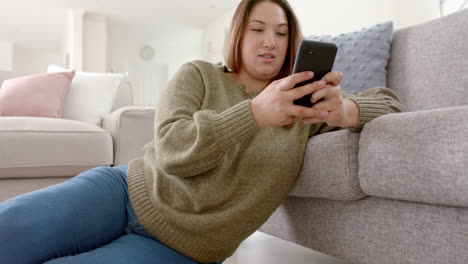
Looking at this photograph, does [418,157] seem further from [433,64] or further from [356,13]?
[356,13]

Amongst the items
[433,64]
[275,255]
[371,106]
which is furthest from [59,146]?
[433,64]

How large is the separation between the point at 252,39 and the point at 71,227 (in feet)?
2.14

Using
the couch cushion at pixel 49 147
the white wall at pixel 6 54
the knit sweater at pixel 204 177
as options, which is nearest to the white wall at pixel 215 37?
the white wall at pixel 6 54

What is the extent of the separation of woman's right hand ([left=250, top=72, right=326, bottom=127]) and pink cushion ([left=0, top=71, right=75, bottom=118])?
1920 mm

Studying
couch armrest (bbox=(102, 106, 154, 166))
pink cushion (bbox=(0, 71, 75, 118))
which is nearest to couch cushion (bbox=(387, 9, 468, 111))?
couch armrest (bbox=(102, 106, 154, 166))

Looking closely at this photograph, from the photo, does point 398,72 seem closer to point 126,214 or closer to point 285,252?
point 285,252

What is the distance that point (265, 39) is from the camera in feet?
3.66

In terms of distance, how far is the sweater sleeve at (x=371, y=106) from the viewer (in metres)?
0.96

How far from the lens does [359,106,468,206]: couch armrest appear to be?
2.44 ft

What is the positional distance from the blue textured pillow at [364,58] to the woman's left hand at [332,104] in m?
0.83

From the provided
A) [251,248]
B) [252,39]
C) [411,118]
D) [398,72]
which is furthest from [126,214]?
[398,72]

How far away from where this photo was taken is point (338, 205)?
108cm

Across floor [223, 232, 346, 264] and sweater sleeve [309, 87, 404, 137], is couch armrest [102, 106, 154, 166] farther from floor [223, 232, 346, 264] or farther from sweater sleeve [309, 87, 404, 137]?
sweater sleeve [309, 87, 404, 137]

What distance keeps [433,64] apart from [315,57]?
3.31 ft
